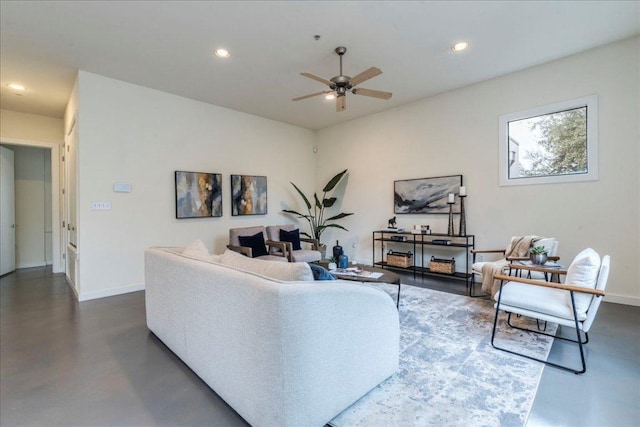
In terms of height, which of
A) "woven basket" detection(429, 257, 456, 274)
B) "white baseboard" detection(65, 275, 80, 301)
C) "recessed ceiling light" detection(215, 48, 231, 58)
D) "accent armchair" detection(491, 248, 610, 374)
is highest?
"recessed ceiling light" detection(215, 48, 231, 58)

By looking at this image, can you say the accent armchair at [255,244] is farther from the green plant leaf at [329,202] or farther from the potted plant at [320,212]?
the green plant leaf at [329,202]

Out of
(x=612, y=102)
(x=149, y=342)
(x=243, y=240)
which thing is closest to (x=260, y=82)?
(x=243, y=240)

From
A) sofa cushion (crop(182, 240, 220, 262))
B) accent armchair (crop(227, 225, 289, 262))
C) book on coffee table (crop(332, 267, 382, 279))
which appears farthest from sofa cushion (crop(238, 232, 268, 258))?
sofa cushion (crop(182, 240, 220, 262))

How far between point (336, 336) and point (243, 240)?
3.53 m

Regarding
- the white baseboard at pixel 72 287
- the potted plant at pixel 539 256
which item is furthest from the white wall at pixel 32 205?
the potted plant at pixel 539 256

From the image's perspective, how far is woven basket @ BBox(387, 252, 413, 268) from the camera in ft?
16.9

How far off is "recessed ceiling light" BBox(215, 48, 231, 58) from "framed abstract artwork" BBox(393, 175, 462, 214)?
362 cm

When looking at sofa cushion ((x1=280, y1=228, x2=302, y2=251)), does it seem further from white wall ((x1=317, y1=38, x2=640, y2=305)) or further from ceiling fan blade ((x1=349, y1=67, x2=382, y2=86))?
ceiling fan blade ((x1=349, y1=67, x2=382, y2=86))

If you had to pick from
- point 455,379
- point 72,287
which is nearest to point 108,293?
point 72,287

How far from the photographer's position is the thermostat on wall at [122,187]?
13.7 ft

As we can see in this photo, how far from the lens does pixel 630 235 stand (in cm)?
342

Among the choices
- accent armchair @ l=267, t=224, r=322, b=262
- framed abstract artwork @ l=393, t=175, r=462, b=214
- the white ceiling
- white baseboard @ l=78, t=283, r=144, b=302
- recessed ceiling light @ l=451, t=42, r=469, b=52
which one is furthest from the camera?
accent armchair @ l=267, t=224, r=322, b=262

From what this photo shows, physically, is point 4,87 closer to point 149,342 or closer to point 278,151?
point 278,151

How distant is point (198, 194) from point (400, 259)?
12.5 ft
